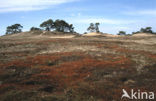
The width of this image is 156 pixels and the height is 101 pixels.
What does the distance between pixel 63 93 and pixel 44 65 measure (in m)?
11.1

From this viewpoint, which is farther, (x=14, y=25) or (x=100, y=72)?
(x=14, y=25)

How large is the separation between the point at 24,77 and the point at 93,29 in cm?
12998

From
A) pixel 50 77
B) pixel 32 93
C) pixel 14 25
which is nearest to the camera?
pixel 32 93

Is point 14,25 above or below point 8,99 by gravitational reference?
above

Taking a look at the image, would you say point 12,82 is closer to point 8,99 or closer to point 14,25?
point 8,99

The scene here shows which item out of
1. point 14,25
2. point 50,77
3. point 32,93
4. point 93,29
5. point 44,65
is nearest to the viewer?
point 32,93

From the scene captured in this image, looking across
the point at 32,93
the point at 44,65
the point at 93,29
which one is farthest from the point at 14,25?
the point at 32,93

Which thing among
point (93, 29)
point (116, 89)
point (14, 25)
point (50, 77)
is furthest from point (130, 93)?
point (14, 25)

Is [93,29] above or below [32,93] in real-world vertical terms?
above

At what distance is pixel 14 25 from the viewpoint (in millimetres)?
134875

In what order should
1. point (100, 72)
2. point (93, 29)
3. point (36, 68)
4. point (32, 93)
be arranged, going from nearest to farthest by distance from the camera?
point (32, 93) → point (100, 72) → point (36, 68) → point (93, 29)

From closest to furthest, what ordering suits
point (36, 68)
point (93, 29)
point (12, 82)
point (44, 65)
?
point (12, 82) < point (36, 68) < point (44, 65) < point (93, 29)

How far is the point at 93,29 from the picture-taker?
472 ft

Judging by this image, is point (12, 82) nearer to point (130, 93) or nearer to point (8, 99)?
point (8, 99)
